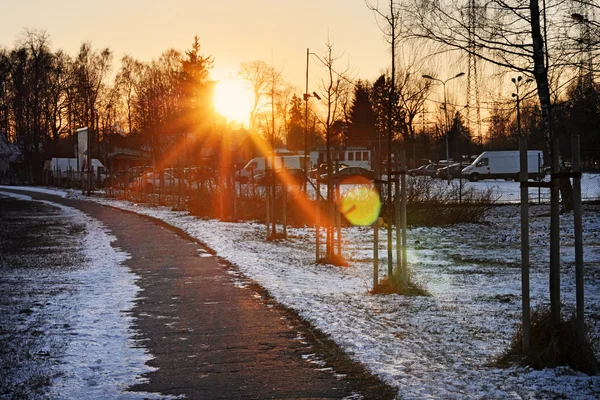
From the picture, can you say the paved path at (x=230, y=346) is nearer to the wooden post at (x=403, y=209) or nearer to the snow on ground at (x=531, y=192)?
the wooden post at (x=403, y=209)

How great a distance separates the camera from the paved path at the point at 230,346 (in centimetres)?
595

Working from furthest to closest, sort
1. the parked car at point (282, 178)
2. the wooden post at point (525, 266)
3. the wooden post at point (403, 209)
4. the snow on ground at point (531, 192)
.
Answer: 1. the snow on ground at point (531, 192)
2. the parked car at point (282, 178)
3. the wooden post at point (403, 209)
4. the wooden post at point (525, 266)

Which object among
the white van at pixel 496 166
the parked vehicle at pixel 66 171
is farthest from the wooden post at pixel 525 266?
the parked vehicle at pixel 66 171

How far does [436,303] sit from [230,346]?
10.2 feet

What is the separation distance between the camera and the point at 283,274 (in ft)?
41.7

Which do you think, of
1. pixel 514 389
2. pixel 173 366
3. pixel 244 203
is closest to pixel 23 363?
pixel 173 366

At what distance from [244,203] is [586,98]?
58.2 feet

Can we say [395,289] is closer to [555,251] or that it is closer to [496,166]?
[555,251]

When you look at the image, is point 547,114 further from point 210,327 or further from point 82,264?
point 82,264

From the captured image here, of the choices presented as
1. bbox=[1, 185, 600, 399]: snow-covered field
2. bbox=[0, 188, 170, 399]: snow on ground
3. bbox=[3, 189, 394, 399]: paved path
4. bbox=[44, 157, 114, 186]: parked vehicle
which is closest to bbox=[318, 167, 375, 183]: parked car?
bbox=[1, 185, 600, 399]: snow-covered field

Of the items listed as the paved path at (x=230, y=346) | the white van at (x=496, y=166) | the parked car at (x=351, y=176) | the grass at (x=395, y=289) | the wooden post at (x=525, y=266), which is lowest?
the paved path at (x=230, y=346)

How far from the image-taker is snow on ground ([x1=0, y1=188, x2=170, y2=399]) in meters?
6.17

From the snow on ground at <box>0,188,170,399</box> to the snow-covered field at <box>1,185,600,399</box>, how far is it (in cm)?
193

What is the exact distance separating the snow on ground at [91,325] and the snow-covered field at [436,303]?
76.2 inches
